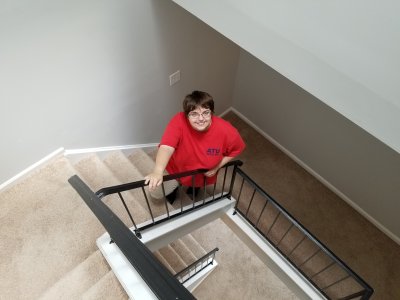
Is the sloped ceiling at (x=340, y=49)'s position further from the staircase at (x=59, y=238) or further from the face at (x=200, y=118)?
the staircase at (x=59, y=238)

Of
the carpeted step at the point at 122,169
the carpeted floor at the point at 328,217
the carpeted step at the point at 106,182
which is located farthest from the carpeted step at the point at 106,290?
the carpeted floor at the point at 328,217

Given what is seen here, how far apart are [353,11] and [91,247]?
2102 mm

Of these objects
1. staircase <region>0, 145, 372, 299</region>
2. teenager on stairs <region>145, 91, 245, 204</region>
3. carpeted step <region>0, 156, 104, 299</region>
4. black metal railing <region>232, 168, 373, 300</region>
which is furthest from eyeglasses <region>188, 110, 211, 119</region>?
black metal railing <region>232, 168, 373, 300</region>

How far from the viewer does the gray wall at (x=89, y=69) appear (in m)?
2.00

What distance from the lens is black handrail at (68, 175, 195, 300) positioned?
3.47 ft

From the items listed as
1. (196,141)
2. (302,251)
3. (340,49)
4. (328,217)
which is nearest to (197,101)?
(196,141)

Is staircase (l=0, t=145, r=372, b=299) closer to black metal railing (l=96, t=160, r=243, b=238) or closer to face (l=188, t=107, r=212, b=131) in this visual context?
black metal railing (l=96, t=160, r=243, b=238)

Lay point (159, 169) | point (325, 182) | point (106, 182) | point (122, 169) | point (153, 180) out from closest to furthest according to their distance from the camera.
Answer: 1. point (153, 180)
2. point (159, 169)
3. point (106, 182)
4. point (122, 169)
5. point (325, 182)

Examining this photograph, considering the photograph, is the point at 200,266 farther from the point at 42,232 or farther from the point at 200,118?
the point at 200,118

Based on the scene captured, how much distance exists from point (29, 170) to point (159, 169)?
127cm

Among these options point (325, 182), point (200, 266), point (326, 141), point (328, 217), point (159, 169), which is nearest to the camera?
point (159, 169)

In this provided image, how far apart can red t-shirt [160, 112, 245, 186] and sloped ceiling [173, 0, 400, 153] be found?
59 cm

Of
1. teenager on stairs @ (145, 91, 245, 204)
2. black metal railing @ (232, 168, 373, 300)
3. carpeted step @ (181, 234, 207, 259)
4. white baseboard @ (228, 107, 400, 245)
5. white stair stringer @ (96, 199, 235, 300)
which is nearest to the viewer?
white stair stringer @ (96, 199, 235, 300)

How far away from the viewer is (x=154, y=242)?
2.40 m
